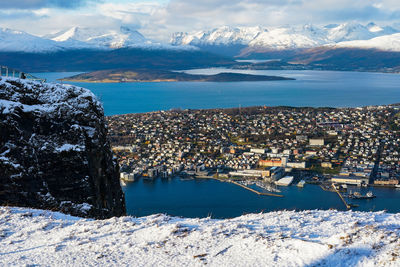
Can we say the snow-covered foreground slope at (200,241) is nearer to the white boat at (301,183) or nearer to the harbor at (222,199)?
the harbor at (222,199)

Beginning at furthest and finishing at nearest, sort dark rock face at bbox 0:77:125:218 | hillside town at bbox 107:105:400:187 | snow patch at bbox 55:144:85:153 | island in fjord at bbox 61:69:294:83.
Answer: island in fjord at bbox 61:69:294:83 → hillside town at bbox 107:105:400:187 → snow patch at bbox 55:144:85:153 → dark rock face at bbox 0:77:125:218

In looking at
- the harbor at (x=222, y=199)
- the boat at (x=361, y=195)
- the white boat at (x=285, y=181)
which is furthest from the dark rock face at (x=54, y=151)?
the white boat at (x=285, y=181)

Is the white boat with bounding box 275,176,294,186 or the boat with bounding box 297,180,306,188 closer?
the boat with bounding box 297,180,306,188

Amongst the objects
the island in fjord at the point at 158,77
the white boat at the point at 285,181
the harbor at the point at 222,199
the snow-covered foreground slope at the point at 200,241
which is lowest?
the harbor at the point at 222,199

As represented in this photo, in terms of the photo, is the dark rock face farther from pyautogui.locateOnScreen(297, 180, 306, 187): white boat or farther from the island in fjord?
the island in fjord

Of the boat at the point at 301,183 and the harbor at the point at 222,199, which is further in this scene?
the boat at the point at 301,183

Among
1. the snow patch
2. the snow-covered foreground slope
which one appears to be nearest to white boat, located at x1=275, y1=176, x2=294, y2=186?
the snow patch

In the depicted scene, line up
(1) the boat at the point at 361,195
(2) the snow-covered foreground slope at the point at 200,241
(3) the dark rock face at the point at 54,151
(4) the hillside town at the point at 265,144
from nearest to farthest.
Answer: (2) the snow-covered foreground slope at the point at 200,241 → (3) the dark rock face at the point at 54,151 → (1) the boat at the point at 361,195 → (4) the hillside town at the point at 265,144

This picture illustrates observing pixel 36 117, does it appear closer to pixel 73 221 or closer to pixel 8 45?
pixel 73 221
